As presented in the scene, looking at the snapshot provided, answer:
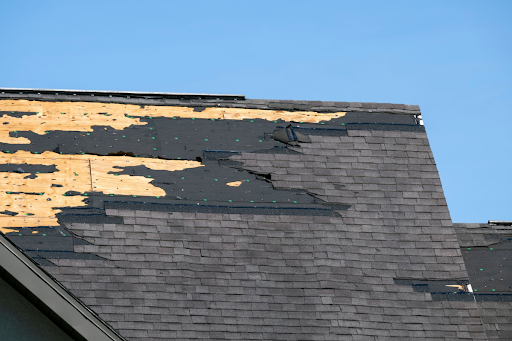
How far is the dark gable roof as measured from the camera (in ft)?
24.8

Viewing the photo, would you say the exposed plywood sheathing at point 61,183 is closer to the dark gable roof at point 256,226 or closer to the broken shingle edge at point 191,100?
the dark gable roof at point 256,226

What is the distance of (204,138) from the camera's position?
9.37 meters

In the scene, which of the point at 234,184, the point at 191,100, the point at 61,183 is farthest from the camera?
the point at 191,100

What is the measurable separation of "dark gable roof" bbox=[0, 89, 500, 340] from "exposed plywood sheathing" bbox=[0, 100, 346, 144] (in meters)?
0.04

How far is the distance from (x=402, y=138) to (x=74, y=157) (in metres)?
4.67

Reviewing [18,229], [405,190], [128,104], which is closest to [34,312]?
[18,229]

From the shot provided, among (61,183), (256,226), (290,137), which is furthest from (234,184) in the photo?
(61,183)

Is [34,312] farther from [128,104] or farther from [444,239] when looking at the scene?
[444,239]

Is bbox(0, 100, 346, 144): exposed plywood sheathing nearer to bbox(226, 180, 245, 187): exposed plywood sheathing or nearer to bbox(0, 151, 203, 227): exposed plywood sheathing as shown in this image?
bbox(0, 151, 203, 227): exposed plywood sheathing

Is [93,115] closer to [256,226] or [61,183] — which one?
[61,183]

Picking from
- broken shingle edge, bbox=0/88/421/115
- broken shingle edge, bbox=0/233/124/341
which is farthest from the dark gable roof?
broken shingle edge, bbox=0/233/124/341

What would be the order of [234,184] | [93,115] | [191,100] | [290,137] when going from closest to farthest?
[234,184], [93,115], [290,137], [191,100]

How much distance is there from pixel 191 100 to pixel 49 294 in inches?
182

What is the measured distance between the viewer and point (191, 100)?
987 centimetres
